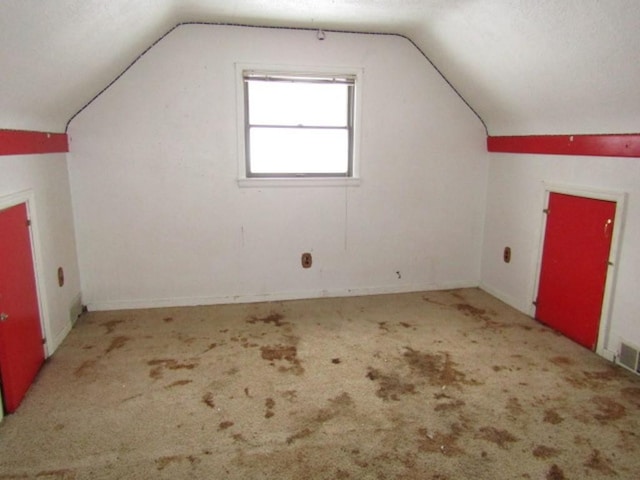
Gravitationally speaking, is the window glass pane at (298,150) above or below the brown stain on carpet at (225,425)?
above

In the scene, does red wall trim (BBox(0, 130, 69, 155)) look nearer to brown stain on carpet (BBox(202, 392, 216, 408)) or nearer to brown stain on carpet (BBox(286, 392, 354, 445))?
brown stain on carpet (BBox(202, 392, 216, 408))

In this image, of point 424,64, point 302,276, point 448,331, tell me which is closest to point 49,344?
point 302,276

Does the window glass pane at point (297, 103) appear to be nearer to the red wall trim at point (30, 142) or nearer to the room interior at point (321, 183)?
the room interior at point (321, 183)

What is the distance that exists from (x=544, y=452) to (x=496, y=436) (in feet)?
0.78

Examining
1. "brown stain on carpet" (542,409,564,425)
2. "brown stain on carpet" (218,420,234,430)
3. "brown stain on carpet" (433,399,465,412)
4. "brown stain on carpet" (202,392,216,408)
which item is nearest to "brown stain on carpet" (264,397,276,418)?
"brown stain on carpet" (218,420,234,430)

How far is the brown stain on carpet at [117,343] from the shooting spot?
339cm

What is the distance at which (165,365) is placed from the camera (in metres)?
3.15

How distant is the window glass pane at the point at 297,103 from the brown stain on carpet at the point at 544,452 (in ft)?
10.5

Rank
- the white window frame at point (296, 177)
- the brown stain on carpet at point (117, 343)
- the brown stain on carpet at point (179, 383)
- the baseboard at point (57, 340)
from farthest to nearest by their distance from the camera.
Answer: the white window frame at point (296, 177)
the brown stain on carpet at point (117, 343)
the baseboard at point (57, 340)
the brown stain on carpet at point (179, 383)

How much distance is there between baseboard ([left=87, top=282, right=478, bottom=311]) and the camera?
165 inches

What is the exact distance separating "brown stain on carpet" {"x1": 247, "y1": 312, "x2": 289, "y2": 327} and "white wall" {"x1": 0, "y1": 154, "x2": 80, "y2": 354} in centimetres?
155

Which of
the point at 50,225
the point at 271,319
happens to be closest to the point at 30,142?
the point at 50,225

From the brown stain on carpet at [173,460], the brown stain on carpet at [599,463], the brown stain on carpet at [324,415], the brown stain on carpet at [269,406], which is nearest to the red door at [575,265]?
the brown stain on carpet at [599,463]

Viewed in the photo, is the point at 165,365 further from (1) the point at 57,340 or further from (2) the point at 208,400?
(1) the point at 57,340
